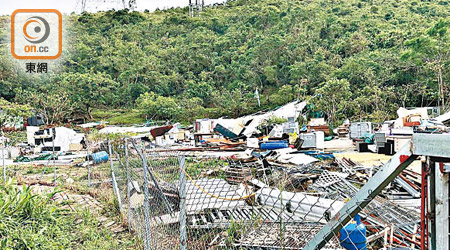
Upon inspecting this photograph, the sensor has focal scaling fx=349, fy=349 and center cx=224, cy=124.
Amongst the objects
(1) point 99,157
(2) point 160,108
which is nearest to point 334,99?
(1) point 99,157

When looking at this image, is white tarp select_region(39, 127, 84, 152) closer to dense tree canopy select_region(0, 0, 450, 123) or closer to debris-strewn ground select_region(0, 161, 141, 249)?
debris-strewn ground select_region(0, 161, 141, 249)

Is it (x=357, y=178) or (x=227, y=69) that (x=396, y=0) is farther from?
(x=357, y=178)

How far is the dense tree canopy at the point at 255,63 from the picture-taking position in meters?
28.5

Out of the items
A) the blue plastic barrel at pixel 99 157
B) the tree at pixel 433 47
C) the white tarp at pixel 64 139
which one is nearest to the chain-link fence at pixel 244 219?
the blue plastic barrel at pixel 99 157

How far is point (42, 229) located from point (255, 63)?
45.4 metres

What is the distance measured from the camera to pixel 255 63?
159 feet

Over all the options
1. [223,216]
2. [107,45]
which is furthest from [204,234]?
[107,45]

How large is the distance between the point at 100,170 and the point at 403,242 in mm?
8070

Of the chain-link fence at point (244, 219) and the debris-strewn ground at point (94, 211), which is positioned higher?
the chain-link fence at point (244, 219)

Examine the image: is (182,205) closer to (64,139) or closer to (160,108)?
(64,139)

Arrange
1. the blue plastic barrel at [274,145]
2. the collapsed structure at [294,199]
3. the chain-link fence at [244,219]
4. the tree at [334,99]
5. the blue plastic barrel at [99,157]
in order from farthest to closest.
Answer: the tree at [334,99], the blue plastic barrel at [274,145], the blue plastic barrel at [99,157], the chain-link fence at [244,219], the collapsed structure at [294,199]

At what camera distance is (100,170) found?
9.83m

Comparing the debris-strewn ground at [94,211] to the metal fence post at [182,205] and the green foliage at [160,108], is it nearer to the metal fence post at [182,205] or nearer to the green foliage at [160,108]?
the metal fence post at [182,205]

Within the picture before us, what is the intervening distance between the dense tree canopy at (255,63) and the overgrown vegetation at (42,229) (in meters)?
22.6
